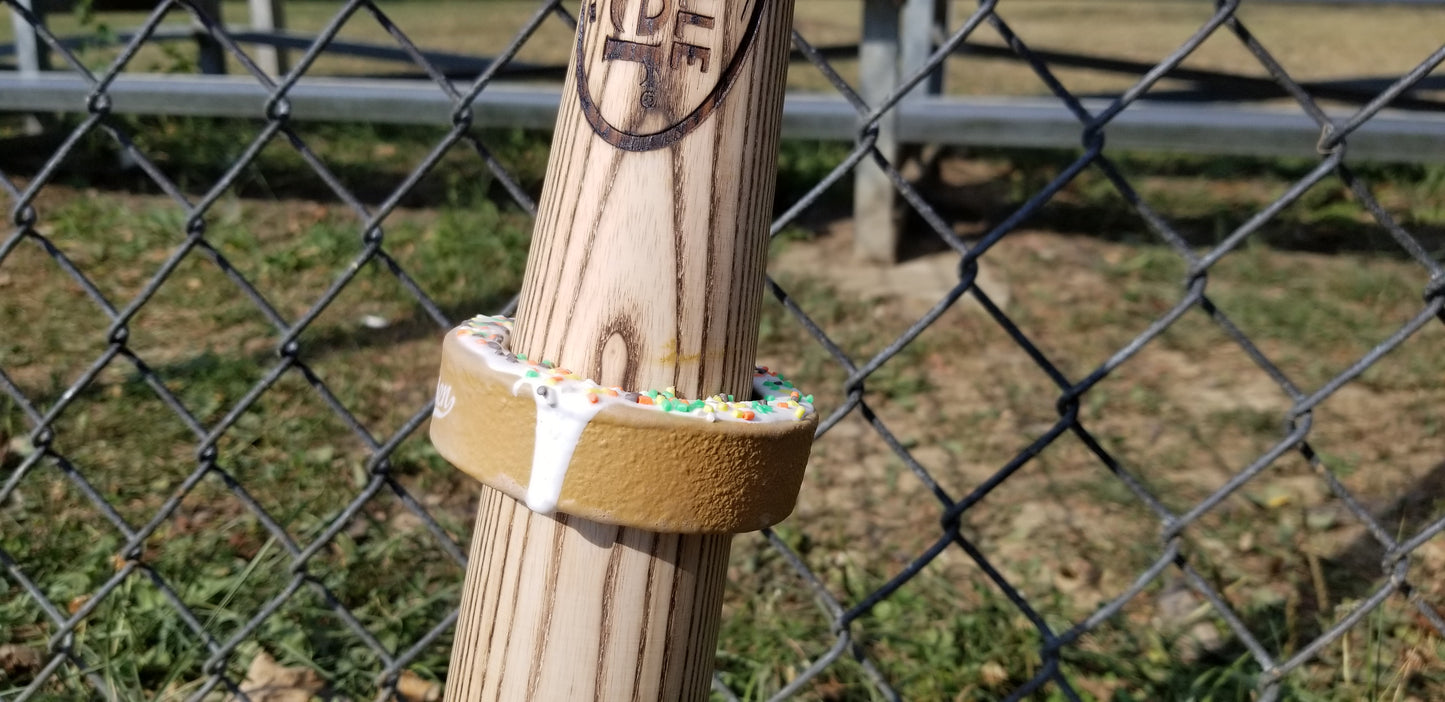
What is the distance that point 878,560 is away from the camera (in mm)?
1987

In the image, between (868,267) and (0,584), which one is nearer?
(0,584)

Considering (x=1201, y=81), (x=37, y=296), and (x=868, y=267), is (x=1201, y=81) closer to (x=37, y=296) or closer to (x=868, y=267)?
(x=868, y=267)

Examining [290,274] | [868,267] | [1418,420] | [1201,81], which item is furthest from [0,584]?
[1201,81]

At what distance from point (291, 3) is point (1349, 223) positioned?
7.27 metres

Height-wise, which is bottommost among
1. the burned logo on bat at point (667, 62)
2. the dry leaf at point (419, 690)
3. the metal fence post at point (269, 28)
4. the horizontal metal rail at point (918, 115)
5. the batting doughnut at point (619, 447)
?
the dry leaf at point (419, 690)

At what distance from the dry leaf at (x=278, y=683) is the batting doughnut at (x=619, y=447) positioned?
99 cm

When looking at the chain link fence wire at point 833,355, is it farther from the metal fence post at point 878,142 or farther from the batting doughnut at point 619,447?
the metal fence post at point 878,142

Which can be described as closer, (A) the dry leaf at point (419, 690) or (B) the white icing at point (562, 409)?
(B) the white icing at point (562, 409)

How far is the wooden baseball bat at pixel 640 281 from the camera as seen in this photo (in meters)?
0.64

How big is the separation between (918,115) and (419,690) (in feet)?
6.09

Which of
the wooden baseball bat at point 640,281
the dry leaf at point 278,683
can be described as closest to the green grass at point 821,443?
the dry leaf at point 278,683

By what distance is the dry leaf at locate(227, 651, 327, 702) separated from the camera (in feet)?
4.91

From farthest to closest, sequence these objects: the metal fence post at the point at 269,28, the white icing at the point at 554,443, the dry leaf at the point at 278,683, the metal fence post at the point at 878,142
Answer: the metal fence post at the point at 269,28 < the metal fence post at the point at 878,142 < the dry leaf at the point at 278,683 < the white icing at the point at 554,443

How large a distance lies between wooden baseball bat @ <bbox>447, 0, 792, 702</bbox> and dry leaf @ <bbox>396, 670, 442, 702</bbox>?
2.97 feet
